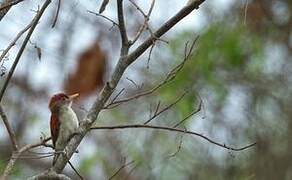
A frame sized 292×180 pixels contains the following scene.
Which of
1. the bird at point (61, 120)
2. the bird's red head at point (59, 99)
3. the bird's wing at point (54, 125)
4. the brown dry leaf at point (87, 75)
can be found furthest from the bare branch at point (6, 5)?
the brown dry leaf at point (87, 75)

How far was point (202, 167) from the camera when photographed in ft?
33.6

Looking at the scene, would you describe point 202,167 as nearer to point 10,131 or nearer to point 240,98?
point 240,98

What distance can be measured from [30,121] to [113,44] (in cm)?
148

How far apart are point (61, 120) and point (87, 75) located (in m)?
4.39

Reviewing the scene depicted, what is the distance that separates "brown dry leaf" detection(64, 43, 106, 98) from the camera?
10328mm

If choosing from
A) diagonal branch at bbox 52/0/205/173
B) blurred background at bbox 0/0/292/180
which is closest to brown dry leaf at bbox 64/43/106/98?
blurred background at bbox 0/0/292/180

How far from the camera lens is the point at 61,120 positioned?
6.07 meters

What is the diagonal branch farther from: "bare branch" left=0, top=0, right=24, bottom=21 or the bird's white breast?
"bare branch" left=0, top=0, right=24, bottom=21

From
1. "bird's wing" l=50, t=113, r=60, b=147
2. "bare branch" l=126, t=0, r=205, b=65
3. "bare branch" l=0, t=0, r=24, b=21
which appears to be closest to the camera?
"bare branch" l=0, t=0, r=24, b=21

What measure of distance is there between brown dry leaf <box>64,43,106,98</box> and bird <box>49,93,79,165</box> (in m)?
3.85

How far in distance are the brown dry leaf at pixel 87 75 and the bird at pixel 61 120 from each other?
12.6 feet

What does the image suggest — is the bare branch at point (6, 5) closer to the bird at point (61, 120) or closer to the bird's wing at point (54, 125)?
the bird at point (61, 120)

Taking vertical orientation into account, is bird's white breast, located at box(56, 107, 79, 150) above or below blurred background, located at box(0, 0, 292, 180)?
above

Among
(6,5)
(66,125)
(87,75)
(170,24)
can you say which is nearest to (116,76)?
(170,24)
